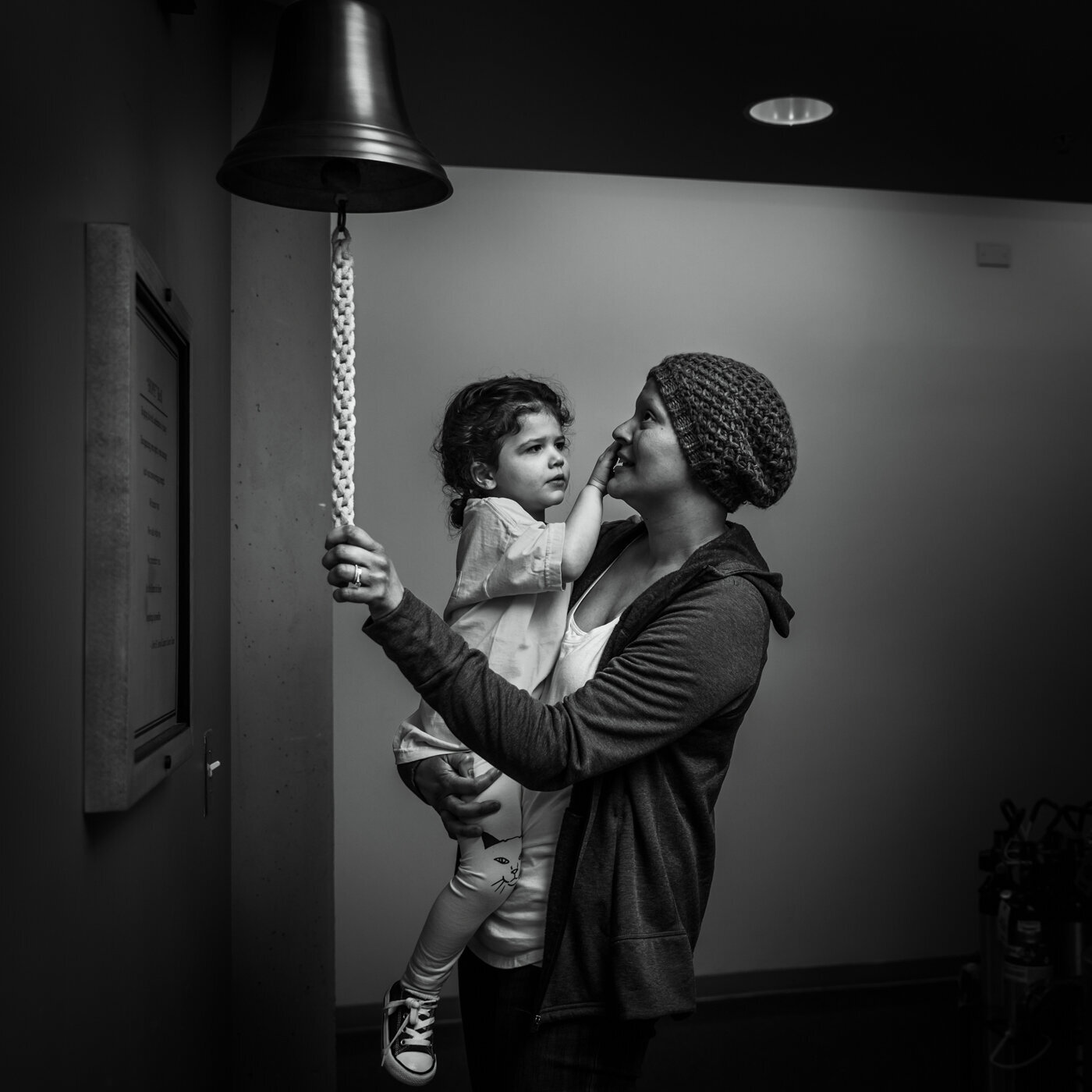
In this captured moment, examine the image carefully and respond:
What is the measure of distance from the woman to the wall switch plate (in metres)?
3.20

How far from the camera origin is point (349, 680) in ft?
13.1

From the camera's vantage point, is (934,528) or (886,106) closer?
(886,106)

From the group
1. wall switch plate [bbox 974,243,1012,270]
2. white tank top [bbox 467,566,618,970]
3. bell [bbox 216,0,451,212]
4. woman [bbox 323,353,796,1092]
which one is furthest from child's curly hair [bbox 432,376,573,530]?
wall switch plate [bbox 974,243,1012,270]

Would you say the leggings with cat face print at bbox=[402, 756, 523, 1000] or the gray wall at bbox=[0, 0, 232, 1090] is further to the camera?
the leggings with cat face print at bbox=[402, 756, 523, 1000]

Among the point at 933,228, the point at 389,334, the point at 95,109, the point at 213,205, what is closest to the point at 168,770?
the point at 95,109

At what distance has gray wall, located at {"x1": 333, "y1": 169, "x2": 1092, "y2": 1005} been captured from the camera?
4.02 meters

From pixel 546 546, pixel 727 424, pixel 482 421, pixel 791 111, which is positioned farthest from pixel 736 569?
pixel 791 111

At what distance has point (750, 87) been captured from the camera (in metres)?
2.86

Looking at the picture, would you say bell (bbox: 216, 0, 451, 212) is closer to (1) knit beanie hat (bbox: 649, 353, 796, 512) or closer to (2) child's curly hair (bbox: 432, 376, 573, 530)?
(1) knit beanie hat (bbox: 649, 353, 796, 512)

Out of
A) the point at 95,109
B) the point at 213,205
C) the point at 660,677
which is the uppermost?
the point at 213,205

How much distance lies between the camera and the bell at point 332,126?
120 cm

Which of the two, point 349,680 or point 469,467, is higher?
point 469,467

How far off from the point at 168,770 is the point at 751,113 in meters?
2.26

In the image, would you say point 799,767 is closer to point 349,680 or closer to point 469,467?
point 349,680
